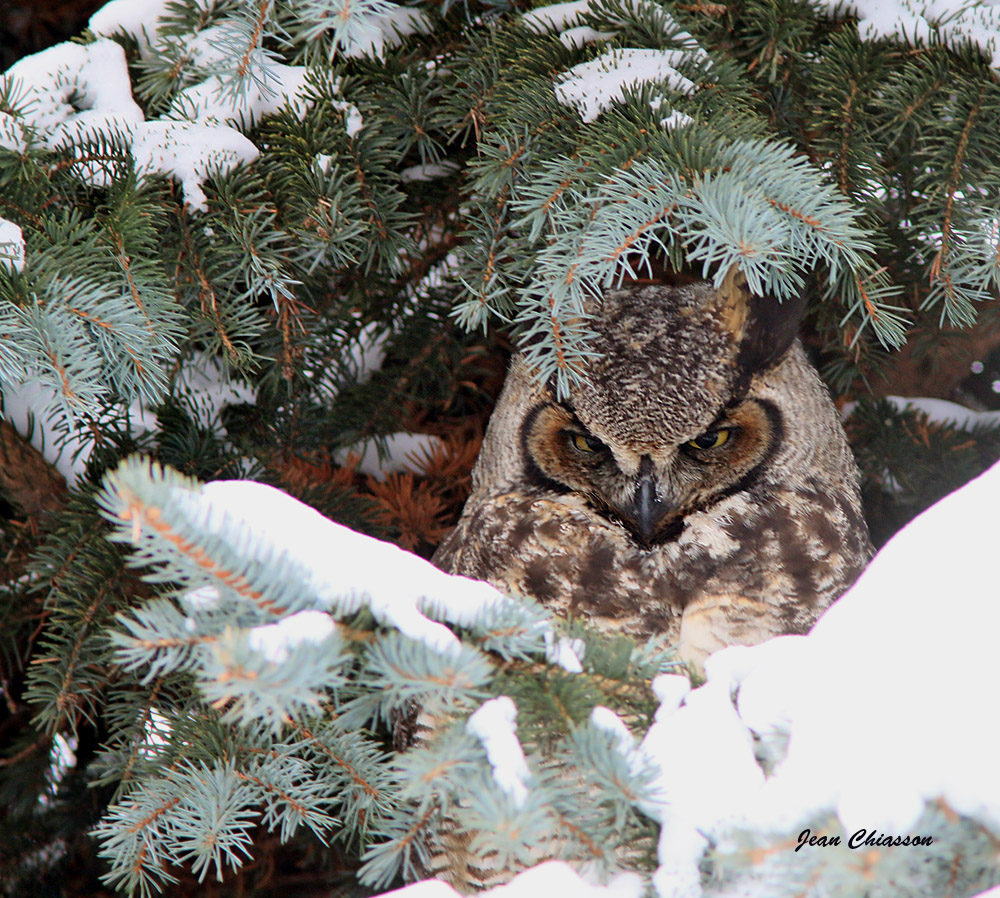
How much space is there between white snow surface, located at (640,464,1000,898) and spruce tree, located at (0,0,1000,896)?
3cm

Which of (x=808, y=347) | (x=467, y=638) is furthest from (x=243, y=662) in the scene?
(x=808, y=347)

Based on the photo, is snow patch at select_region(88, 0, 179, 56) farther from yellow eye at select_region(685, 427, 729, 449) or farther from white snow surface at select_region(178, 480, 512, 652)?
yellow eye at select_region(685, 427, 729, 449)

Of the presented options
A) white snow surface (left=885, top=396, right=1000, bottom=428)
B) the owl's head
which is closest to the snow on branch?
the owl's head

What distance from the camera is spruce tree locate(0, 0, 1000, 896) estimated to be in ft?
2.03

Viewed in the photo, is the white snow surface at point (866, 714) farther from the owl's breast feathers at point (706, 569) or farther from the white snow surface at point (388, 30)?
the white snow surface at point (388, 30)

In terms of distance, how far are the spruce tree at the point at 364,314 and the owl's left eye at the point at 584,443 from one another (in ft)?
0.47

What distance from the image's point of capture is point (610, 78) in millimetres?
1004

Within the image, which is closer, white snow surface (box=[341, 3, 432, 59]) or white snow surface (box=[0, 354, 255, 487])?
white snow surface (box=[341, 3, 432, 59])

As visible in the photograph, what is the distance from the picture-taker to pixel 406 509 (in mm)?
1466

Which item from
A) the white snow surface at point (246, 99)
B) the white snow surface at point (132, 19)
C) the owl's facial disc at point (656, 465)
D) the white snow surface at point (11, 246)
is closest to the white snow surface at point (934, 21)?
the owl's facial disc at point (656, 465)

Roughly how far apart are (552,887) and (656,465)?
0.67m

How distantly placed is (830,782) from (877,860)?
8 centimetres

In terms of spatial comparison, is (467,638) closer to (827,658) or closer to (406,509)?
(827,658)

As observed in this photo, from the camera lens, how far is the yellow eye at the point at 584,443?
120cm
